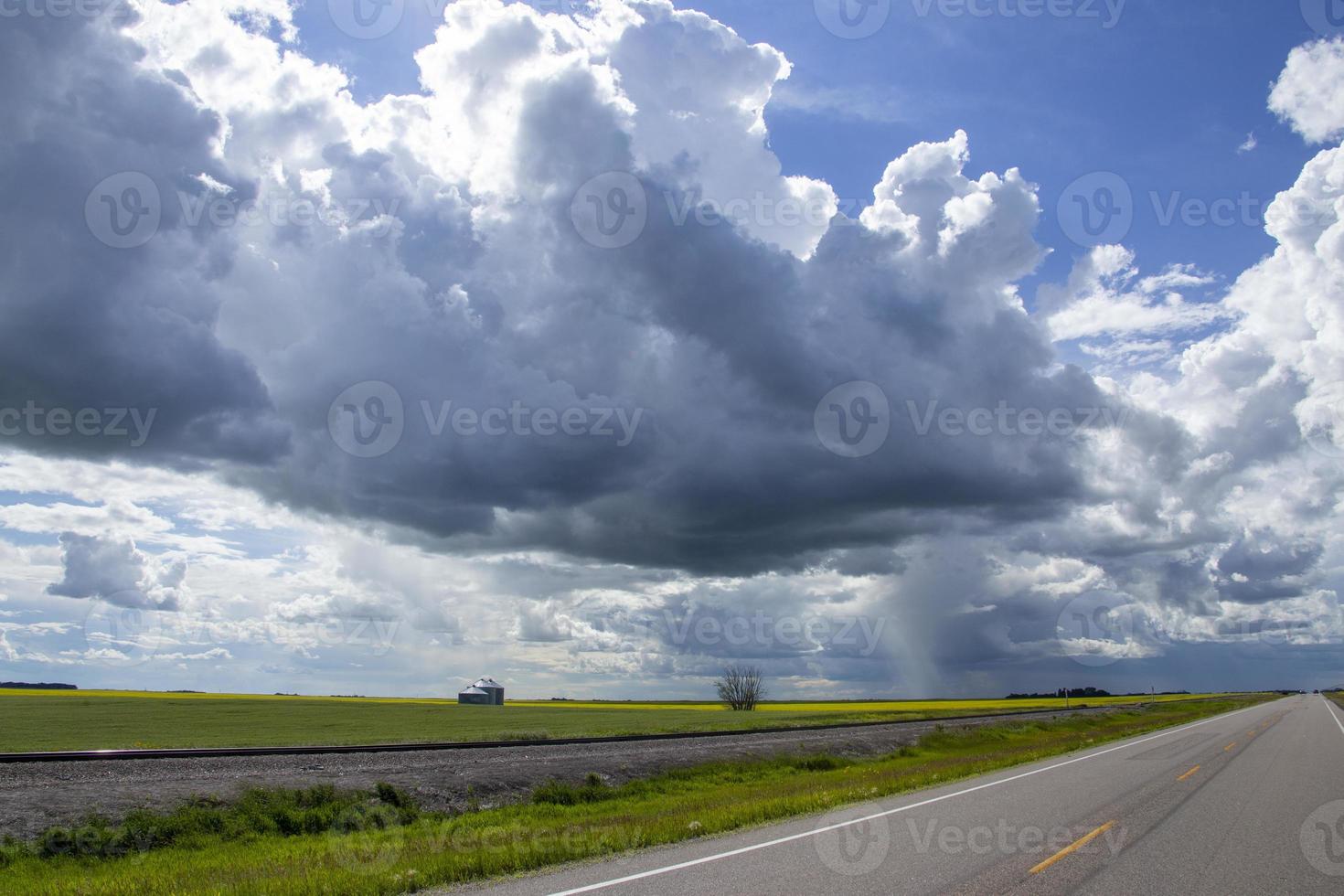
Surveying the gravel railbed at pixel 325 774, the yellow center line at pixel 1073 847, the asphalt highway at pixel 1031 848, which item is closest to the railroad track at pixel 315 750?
the gravel railbed at pixel 325 774

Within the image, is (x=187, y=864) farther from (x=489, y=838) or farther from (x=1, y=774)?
(x=1, y=774)

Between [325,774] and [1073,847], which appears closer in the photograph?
[1073,847]

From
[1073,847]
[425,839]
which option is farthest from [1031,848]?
[425,839]

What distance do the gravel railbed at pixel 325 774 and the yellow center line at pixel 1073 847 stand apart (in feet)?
49.0

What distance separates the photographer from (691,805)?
67.3 ft

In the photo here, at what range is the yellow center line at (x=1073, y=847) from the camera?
11.6 metres

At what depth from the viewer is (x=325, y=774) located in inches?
977

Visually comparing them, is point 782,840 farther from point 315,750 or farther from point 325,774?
point 315,750

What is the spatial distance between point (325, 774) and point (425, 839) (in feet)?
31.2

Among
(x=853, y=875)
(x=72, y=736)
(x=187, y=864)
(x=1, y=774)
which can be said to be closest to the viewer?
(x=853, y=875)

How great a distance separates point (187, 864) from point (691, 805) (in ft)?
32.7

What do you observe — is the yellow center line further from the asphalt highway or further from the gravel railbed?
the gravel railbed

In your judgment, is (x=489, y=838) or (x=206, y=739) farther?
(x=206, y=739)

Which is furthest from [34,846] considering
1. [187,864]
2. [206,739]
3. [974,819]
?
[206,739]
